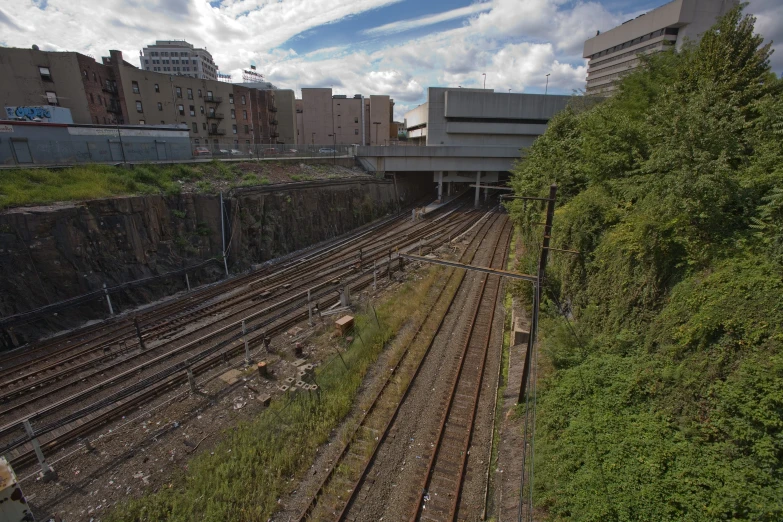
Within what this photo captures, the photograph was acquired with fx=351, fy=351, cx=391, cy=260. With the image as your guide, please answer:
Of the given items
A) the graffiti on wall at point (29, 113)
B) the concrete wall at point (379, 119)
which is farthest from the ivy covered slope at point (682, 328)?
the concrete wall at point (379, 119)

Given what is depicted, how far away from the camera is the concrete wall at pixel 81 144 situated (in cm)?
2078

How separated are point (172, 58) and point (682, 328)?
15005 cm

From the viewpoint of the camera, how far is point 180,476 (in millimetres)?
9188

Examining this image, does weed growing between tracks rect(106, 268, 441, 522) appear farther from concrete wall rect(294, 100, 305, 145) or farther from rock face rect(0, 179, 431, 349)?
concrete wall rect(294, 100, 305, 145)

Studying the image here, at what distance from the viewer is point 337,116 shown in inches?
2608

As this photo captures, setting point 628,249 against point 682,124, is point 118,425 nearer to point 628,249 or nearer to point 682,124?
point 628,249

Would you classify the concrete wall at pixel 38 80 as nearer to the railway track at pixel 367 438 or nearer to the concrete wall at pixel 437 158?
the concrete wall at pixel 437 158

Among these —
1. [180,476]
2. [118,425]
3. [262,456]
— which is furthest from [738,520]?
[118,425]

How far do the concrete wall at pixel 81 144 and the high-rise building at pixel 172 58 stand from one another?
4356 inches

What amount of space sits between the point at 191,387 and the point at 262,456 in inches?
174

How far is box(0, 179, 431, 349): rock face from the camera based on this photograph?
1611 cm

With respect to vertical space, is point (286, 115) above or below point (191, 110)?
above

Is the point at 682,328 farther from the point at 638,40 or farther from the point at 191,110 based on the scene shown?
the point at 638,40

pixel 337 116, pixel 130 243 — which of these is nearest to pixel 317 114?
pixel 337 116
